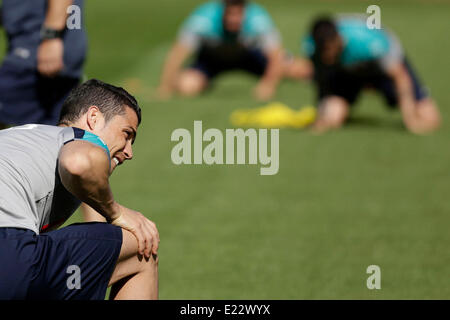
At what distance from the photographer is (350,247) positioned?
5469mm

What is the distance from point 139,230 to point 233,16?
8.75 meters

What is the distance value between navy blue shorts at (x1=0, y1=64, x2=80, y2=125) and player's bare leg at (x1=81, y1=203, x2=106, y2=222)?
139 cm

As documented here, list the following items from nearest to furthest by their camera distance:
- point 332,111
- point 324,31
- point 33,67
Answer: point 33,67, point 324,31, point 332,111

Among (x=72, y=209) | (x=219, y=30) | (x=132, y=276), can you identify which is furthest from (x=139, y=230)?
(x=219, y=30)

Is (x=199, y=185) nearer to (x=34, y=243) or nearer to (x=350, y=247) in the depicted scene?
(x=350, y=247)

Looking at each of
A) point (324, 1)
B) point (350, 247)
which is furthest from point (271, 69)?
point (324, 1)

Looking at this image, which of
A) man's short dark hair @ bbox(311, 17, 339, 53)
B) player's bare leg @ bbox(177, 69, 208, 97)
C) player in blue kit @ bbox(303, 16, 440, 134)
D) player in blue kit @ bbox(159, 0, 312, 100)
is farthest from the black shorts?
player's bare leg @ bbox(177, 69, 208, 97)

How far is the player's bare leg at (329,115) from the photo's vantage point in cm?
981

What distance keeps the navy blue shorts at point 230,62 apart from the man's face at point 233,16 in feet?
1.98

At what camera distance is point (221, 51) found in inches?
482

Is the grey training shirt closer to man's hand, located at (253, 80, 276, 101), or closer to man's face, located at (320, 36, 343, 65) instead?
man's face, located at (320, 36, 343, 65)

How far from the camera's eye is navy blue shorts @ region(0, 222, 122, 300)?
284 cm

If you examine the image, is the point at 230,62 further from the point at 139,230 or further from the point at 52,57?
the point at 139,230

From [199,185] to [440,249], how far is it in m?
2.44
